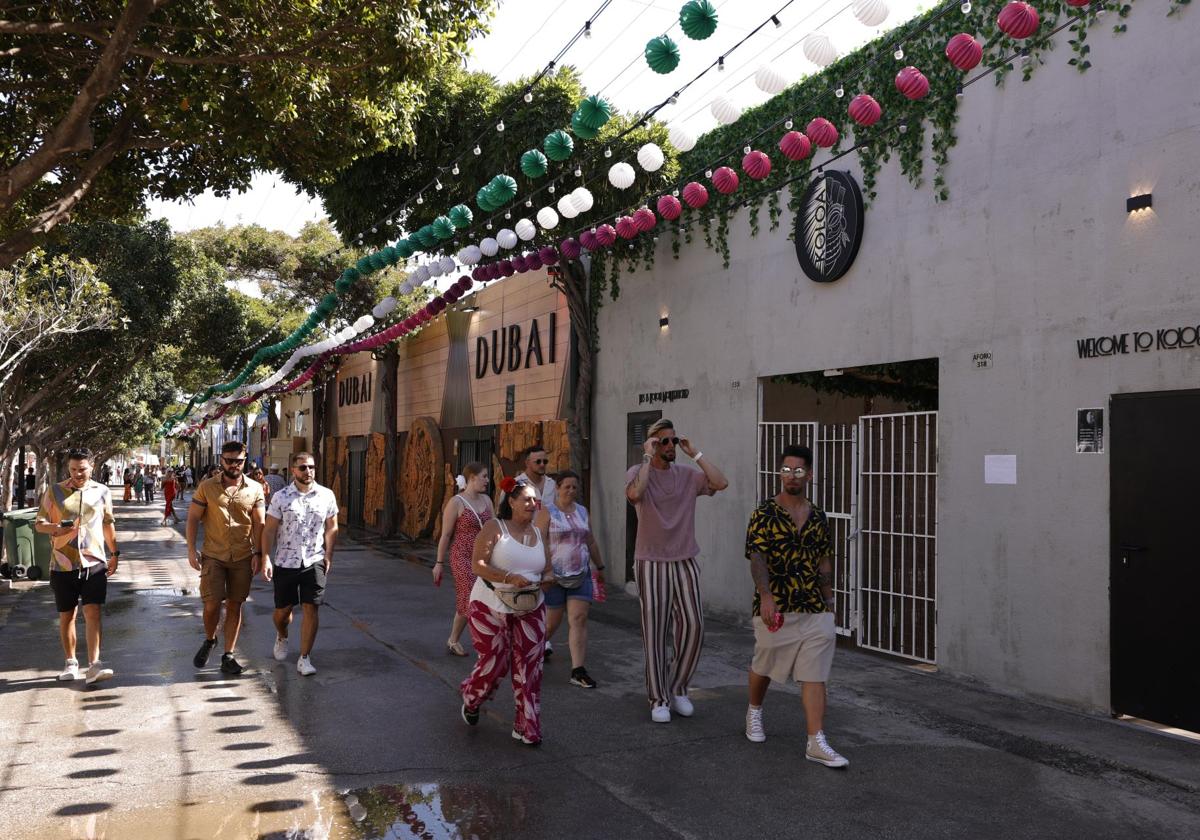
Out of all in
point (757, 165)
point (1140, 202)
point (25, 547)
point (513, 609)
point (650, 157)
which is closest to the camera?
point (513, 609)

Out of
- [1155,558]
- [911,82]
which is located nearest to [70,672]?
[911,82]

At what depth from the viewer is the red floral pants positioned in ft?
18.6

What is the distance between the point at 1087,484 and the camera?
22.6 ft

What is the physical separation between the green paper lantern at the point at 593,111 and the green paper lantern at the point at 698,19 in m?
1.27

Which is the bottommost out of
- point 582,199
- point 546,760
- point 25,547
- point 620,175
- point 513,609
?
point 546,760

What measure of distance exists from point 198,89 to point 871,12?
6.11 metres

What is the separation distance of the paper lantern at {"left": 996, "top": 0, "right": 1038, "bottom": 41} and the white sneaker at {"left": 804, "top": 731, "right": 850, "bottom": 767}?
178 inches

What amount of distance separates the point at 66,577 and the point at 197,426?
1825 inches

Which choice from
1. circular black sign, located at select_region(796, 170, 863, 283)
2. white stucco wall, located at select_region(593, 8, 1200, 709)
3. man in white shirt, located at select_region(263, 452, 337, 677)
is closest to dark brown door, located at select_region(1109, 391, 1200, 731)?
white stucco wall, located at select_region(593, 8, 1200, 709)

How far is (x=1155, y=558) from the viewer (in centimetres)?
639

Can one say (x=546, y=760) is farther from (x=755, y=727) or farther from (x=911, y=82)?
(x=911, y=82)

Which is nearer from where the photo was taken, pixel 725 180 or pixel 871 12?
pixel 871 12

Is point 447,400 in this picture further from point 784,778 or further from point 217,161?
A: point 784,778

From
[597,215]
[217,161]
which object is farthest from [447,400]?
[217,161]
